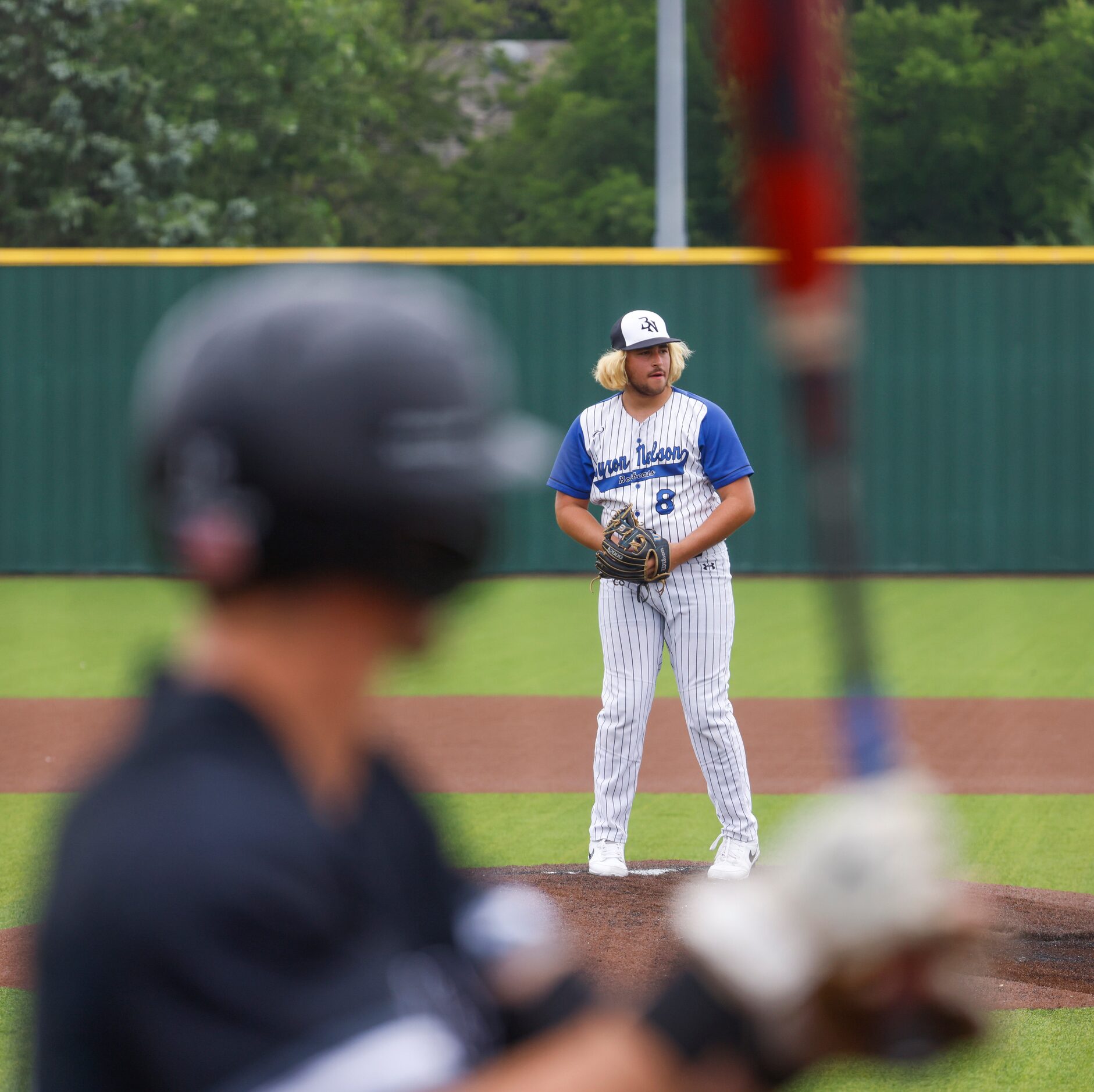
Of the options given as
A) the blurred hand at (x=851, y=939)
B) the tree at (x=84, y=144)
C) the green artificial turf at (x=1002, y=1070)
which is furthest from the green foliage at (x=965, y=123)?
the blurred hand at (x=851, y=939)

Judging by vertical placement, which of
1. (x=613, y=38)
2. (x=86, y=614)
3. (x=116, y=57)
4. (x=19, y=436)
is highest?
(x=613, y=38)

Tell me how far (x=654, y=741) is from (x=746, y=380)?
25.5 feet

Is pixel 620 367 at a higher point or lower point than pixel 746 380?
higher

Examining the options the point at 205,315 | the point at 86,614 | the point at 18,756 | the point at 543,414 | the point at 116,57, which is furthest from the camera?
the point at 116,57

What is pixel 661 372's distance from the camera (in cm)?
612

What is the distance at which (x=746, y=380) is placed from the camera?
16.4 m

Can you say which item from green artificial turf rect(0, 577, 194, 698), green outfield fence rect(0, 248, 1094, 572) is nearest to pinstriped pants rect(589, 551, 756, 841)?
green artificial turf rect(0, 577, 194, 698)

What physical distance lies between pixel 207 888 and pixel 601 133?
1773 inches

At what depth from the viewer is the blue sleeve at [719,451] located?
6109mm

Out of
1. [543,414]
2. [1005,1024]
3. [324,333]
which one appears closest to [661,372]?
[1005,1024]

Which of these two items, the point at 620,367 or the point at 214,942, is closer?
the point at 214,942

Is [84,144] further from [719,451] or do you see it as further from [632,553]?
[632,553]

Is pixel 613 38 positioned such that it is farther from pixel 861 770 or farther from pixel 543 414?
pixel 861 770

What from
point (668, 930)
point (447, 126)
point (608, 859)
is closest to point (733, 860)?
point (608, 859)
